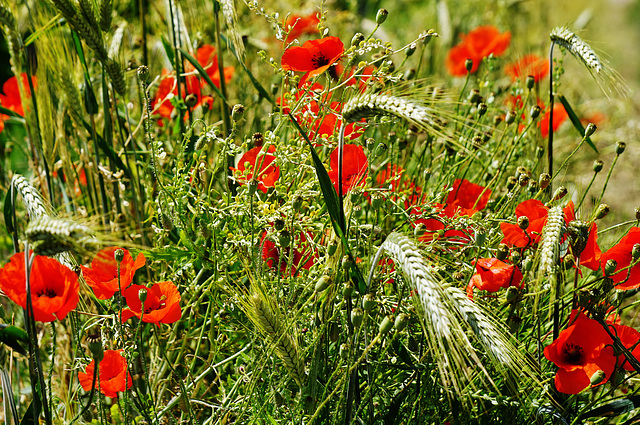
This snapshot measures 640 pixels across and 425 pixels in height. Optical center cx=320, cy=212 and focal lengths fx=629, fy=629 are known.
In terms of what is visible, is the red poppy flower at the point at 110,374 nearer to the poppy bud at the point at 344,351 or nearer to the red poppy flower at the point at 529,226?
the poppy bud at the point at 344,351

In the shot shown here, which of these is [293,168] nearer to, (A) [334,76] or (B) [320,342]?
(A) [334,76]

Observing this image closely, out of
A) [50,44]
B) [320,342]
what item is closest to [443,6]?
[50,44]

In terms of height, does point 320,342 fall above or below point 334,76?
below

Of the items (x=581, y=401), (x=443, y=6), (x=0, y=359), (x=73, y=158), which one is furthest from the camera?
(x=443, y=6)

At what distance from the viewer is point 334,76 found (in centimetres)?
133

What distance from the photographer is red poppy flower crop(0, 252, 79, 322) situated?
917 millimetres

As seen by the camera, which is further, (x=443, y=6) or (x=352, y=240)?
(x=443, y=6)

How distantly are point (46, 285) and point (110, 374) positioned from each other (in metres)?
0.23

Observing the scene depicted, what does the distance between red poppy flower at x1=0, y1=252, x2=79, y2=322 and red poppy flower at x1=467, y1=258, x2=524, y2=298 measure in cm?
63

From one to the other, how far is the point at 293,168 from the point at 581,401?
0.78 m

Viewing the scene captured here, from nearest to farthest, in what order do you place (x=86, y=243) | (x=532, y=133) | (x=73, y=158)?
(x=86, y=243) → (x=532, y=133) → (x=73, y=158)

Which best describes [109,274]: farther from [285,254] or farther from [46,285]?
[285,254]

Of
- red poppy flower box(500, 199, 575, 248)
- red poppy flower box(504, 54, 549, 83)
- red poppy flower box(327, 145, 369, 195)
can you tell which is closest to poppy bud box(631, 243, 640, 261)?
red poppy flower box(500, 199, 575, 248)

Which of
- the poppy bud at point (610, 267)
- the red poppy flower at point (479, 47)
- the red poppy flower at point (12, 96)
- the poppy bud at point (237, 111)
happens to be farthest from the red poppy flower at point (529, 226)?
the red poppy flower at point (12, 96)
